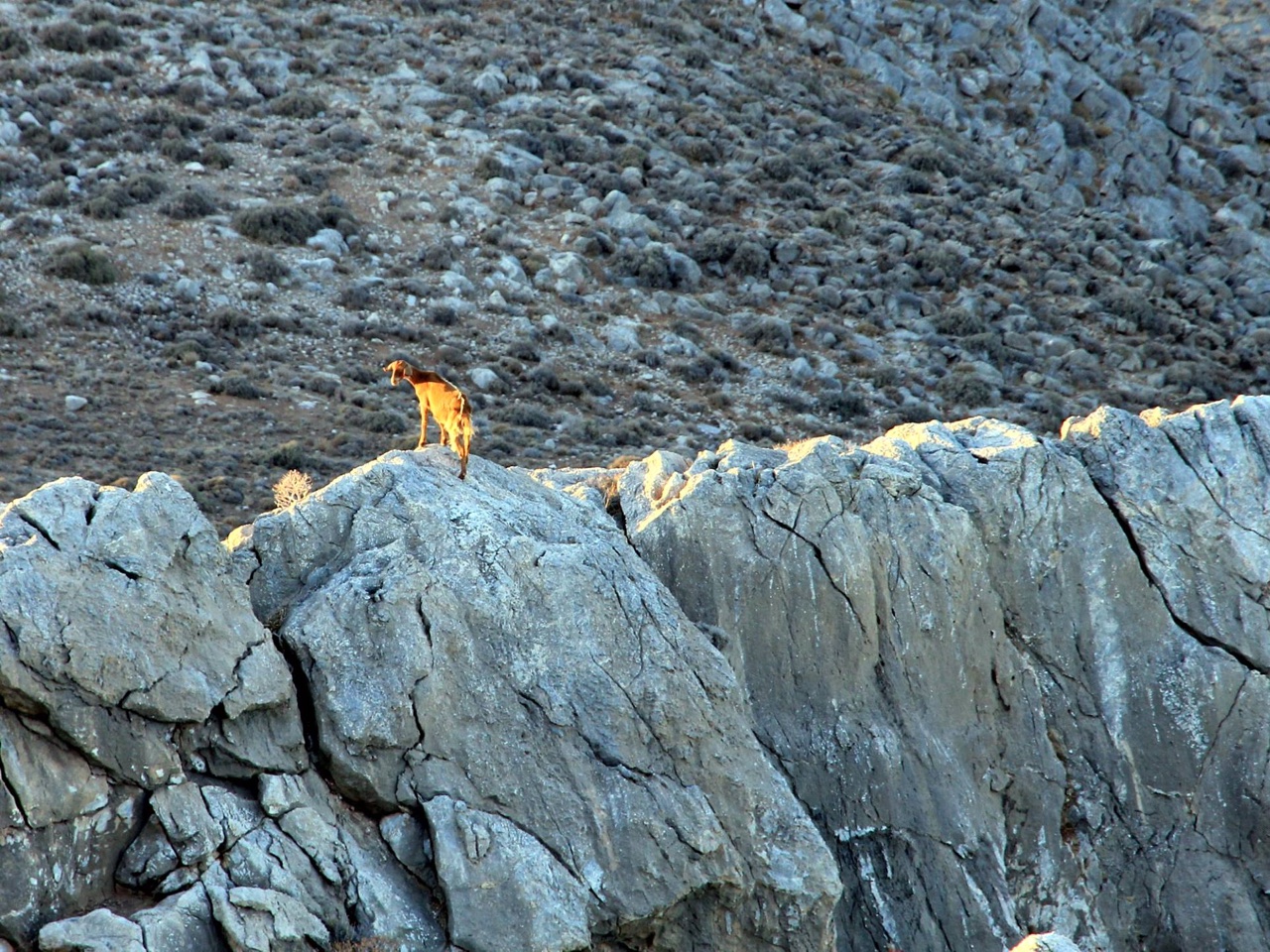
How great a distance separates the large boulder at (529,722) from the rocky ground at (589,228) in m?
8.42

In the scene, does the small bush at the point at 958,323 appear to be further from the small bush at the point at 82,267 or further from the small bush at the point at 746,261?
the small bush at the point at 82,267

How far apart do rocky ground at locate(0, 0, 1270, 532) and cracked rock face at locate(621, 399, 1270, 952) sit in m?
9.26

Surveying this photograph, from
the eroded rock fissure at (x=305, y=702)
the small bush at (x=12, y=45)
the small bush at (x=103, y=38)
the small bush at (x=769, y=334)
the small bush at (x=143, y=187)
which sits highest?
the eroded rock fissure at (x=305, y=702)

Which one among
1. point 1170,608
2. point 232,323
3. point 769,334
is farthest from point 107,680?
point 769,334

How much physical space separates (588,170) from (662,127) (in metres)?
4.77

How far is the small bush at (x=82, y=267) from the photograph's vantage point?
2742 centimetres

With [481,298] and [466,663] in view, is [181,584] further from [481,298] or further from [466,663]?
[481,298]

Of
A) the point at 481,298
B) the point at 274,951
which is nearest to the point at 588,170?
the point at 481,298

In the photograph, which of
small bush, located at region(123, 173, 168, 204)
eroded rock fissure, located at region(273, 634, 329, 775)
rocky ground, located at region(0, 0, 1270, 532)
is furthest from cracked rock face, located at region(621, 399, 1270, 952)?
small bush, located at region(123, 173, 168, 204)

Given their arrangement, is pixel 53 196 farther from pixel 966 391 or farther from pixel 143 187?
pixel 966 391

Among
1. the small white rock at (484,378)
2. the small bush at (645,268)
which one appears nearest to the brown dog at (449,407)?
the small white rock at (484,378)

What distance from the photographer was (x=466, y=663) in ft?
36.4

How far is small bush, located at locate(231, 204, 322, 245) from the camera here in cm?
3030

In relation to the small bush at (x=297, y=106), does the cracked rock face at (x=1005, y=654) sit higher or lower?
higher
